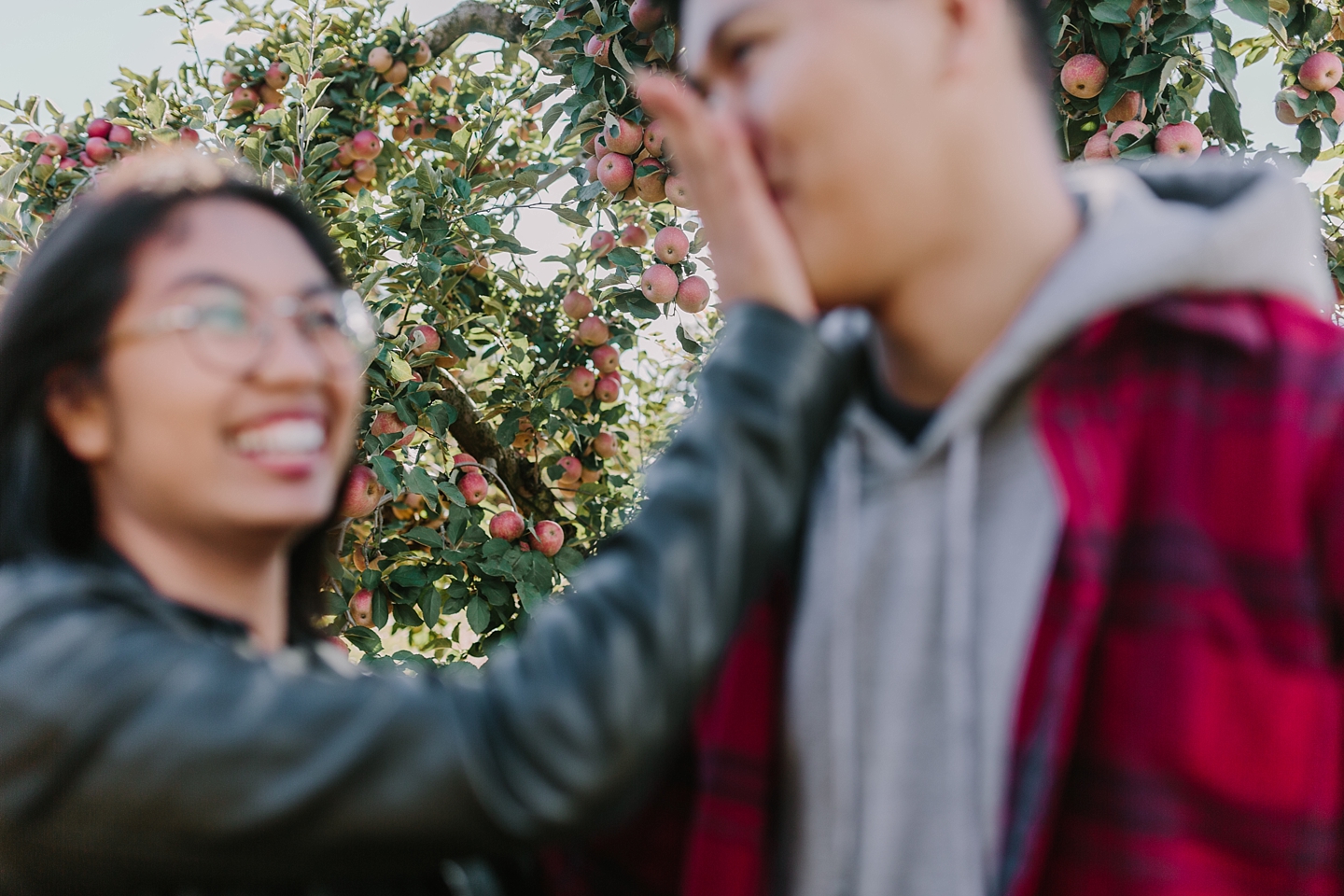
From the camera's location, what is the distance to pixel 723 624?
0.69 meters

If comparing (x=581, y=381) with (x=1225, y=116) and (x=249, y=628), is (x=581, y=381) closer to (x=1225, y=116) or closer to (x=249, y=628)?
(x=1225, y=116)

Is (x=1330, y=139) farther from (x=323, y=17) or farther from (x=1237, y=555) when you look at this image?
(x=323, y=17)

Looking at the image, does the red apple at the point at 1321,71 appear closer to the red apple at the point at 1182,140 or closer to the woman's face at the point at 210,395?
the red apple at the point at 1182,140

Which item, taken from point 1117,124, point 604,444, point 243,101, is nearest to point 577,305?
point 604,444

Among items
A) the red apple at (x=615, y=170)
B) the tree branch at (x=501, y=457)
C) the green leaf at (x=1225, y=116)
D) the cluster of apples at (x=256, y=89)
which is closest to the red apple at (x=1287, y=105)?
the green leaf at (x=1225, y=116)

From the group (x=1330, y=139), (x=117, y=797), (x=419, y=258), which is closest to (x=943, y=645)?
(x=117, y=797)

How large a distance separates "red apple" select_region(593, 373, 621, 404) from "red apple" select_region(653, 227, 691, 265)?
1.30 feet

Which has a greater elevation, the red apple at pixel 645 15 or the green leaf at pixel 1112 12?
the red apple at pixel 645 15

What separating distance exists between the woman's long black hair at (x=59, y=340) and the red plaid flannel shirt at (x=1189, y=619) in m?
0.60

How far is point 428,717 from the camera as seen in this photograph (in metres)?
0.70

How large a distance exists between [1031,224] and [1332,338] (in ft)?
0.68

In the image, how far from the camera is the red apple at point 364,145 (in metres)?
2.89

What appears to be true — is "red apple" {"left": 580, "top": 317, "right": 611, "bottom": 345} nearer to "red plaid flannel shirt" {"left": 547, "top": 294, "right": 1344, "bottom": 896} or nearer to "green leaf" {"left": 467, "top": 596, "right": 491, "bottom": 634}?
"green leaf" {"left": 467, "top": 596, "right": 491, "bottom": 634}

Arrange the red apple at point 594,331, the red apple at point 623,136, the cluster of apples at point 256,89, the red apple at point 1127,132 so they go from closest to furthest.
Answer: the red apple at point 1127,132
the red apple at point 623,136
the red apple at point 594,331
the cluster of apples at point 256,89
